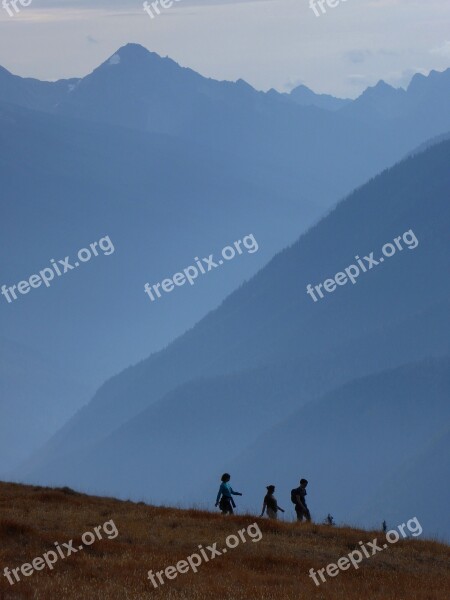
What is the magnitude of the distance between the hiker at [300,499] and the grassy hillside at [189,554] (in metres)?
1.45

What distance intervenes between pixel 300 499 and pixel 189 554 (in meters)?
8.63

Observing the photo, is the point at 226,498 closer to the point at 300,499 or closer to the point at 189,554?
the point at 300,499

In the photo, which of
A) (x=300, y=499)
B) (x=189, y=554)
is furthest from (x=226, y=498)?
(x=189, y=554)

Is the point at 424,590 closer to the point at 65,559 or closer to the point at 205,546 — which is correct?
the point at 205,546

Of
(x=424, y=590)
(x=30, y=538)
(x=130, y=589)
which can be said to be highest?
(x=30, y=538)

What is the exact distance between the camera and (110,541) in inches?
1371

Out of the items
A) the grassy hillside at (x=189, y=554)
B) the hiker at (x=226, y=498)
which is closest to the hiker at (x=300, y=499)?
the grassy hillside at (x=189, y=554)

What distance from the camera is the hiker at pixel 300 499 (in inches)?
1654

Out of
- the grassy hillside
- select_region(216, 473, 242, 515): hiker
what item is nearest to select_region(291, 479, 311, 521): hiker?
the grassy hillside

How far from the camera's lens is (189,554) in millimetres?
34625

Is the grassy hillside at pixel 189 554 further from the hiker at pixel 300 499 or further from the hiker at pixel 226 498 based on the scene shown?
the hiker at pixel 300 499

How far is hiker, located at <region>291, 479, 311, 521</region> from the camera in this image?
4200cm

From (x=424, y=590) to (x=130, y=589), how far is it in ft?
23.2

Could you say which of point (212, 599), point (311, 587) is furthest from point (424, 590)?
point (212, 599)
